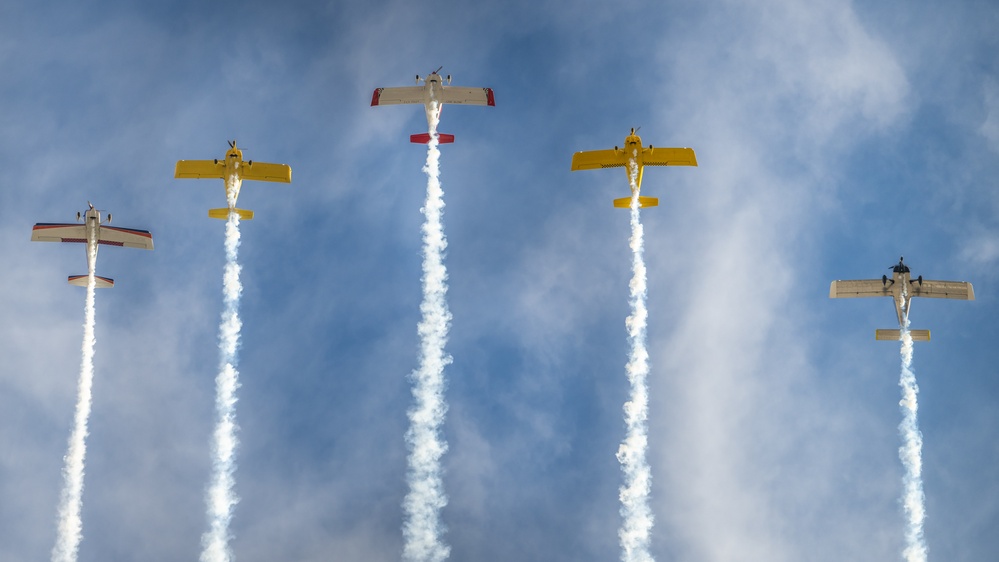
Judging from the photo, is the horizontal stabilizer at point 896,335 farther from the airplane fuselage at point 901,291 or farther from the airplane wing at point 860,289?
the airplane wing at point 860,289

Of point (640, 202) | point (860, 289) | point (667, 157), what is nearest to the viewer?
point (640, 202)

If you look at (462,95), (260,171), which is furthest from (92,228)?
(462,95)

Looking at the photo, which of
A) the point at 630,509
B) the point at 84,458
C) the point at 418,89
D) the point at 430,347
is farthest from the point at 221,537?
the point at 418,89

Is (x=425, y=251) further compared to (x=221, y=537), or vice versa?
(x=425, y=251)

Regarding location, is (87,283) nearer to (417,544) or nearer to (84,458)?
(84,458)

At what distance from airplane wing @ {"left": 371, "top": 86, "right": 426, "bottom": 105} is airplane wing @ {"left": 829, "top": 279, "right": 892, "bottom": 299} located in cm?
2151

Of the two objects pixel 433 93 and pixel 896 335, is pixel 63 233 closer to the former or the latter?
pixel 433 93

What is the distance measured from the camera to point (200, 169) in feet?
215

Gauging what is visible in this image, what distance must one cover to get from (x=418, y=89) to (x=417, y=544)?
21.2 m

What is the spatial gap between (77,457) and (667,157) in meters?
31.3

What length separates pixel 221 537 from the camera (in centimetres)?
6328

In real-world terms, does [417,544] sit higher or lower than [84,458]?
lower

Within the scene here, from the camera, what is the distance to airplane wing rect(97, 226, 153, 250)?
6681 cm

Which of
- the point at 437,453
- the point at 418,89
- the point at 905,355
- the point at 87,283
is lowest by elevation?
the point at 437,453
